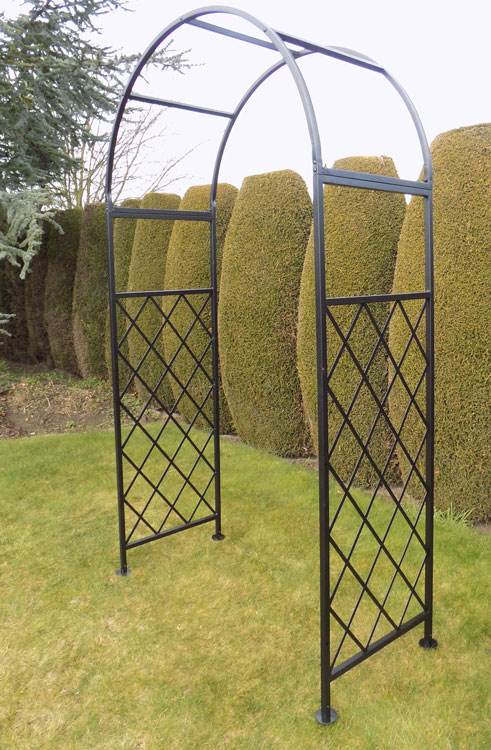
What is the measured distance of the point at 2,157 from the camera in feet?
25.8

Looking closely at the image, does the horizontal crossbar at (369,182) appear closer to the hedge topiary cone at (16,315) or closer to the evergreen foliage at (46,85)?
the evergreen foliage at (46,85)

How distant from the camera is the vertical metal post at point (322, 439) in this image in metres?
1.80

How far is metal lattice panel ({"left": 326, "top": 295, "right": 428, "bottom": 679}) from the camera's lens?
209 cm

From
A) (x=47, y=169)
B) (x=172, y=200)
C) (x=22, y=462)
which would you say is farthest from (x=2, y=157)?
(x=22, y=462)

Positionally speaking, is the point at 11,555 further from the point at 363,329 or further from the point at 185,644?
the point at 363,329

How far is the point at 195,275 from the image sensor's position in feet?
18.0

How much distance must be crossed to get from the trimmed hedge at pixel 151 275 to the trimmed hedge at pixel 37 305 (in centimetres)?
239

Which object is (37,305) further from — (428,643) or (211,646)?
(428,643)

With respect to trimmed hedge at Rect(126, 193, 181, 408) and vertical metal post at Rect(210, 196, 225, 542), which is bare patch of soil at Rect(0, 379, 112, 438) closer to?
trimmed hedge at Rect(126, 193, 181, 408)

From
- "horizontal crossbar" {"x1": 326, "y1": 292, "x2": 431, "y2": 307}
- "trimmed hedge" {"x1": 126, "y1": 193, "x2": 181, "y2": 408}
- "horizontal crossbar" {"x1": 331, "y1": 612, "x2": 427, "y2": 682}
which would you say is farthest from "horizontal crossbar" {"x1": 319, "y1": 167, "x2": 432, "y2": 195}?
"trimmed hedge" {"x1": 126, "y1": 193, "x2": 181, "y2": 408}

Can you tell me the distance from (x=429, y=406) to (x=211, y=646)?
1335 mm

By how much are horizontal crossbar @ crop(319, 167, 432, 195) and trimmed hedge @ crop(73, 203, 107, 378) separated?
5587 millimetres

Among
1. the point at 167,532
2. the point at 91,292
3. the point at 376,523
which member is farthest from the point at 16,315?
the point at 376,523

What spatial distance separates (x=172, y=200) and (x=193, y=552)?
4308mm
